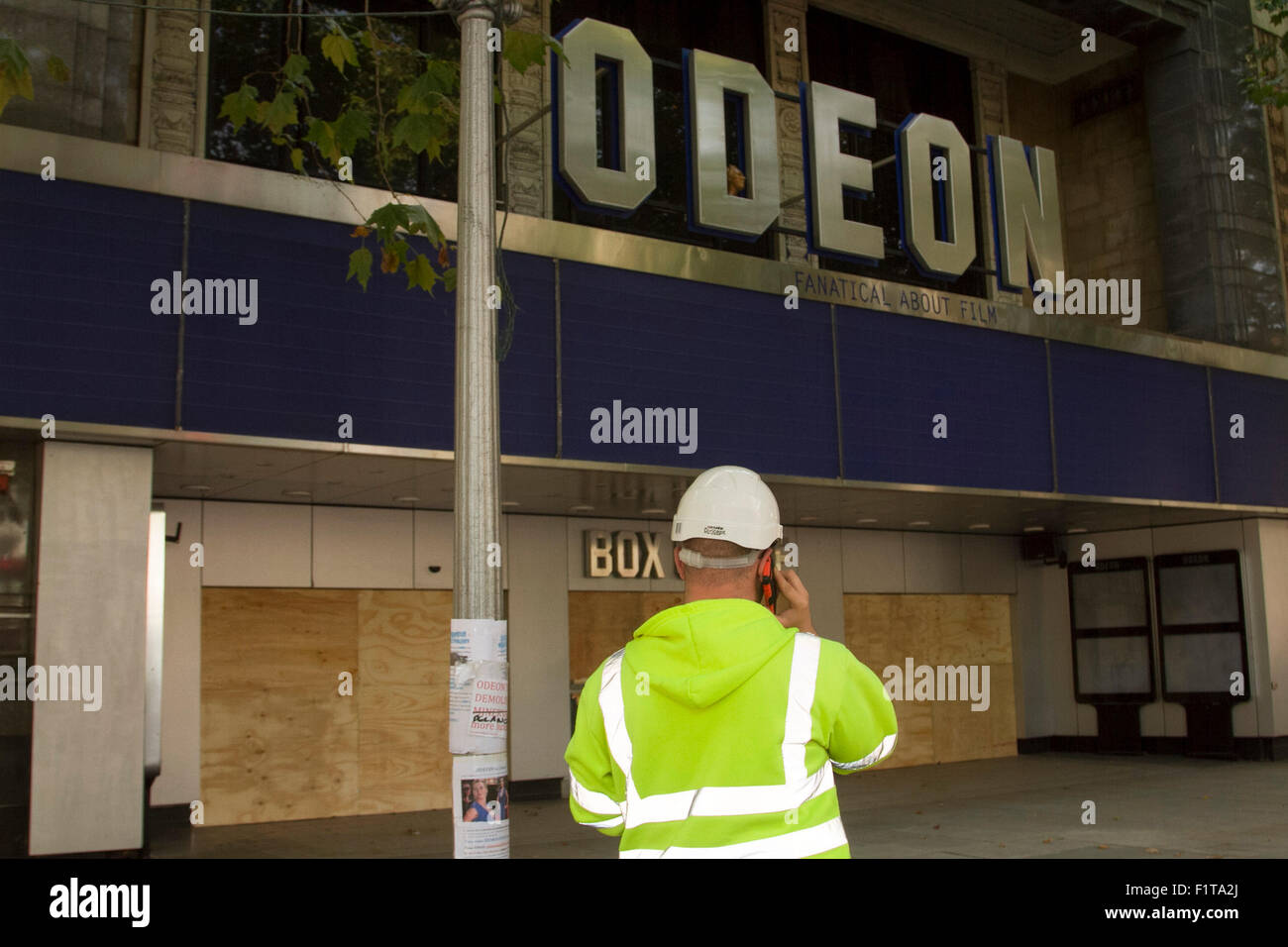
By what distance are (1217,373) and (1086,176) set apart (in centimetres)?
505

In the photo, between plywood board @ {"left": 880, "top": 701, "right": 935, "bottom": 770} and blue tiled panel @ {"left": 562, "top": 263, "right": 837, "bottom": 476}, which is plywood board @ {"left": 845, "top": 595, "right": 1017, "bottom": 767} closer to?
plywood board @ {"left": 880, "top": 701, "right": 935, "bottom": 770}

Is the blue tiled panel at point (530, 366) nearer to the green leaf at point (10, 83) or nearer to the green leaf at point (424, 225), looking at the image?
the green leaf at point (424, 225)

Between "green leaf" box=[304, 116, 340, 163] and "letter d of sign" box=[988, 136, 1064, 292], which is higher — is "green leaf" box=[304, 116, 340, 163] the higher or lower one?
the lower one

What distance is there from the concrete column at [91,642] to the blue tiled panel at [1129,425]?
1156cm

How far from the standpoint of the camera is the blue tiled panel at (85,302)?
958 cm

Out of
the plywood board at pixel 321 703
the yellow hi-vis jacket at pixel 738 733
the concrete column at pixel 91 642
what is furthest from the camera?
the plywood board at pixel 321 703

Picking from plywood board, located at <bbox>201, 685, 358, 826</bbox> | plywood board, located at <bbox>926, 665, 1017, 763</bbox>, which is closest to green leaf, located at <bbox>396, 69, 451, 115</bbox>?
plywood board, located at <bbox>201, 685, 358, 826</bbox>

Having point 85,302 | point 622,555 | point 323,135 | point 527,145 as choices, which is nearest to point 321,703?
point 622,555

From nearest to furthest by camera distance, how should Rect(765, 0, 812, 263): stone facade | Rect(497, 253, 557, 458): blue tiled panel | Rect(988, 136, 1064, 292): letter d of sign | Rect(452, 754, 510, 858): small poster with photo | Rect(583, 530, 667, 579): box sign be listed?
Rect(452, 754, 510, 858): small poster with photo → Rect(497, 253, 557, 458): blue tiled panel → Rect(988, 136, 1064, 292): letter d of sign → Rect(583, 530, 667, 579): box sign → Rect(765, 0, 812, 263): stone facade

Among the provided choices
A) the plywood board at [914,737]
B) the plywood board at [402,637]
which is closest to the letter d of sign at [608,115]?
the plywood board at [402,637]

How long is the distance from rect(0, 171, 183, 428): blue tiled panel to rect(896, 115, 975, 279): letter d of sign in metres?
8.96

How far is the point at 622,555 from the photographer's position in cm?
1669

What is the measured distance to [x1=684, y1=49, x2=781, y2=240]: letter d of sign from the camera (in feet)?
46.2
